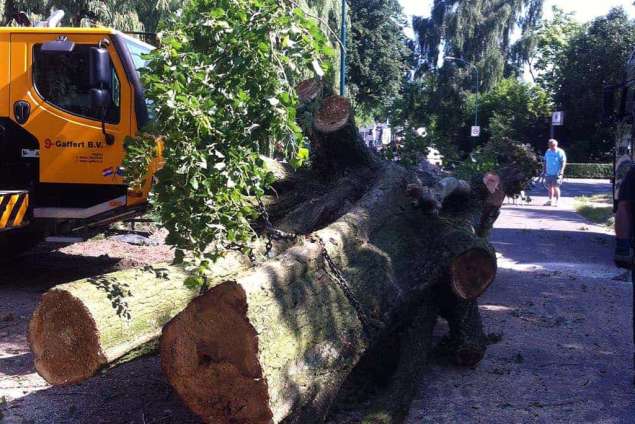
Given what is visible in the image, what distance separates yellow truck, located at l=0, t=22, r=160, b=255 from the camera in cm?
699

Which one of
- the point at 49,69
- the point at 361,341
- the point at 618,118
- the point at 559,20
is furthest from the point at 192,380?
the point at 559,20

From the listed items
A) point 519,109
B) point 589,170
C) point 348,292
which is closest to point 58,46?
point 348,292

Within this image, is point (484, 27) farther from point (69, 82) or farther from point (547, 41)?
point (69, 82)

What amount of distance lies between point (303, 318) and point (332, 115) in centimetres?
324

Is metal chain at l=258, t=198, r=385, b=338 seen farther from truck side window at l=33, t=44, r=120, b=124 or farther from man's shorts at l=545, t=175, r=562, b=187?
man's shorts at l=545, t=175, r=562, b=187

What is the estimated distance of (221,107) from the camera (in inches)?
146

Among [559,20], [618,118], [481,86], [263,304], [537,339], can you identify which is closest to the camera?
[263,304]

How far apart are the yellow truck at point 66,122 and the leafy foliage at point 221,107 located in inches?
129

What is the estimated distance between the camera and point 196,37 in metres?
3.86

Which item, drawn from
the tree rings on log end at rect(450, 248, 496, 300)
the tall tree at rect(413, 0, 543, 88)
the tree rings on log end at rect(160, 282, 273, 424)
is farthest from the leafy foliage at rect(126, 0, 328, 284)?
the tall tree at rect(413, 0, 543, 88)

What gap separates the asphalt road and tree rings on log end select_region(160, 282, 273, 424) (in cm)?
143

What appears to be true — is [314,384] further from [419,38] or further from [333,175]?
[419,38]

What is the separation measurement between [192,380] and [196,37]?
180 centimetres

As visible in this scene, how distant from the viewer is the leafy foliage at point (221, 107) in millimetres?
3555
